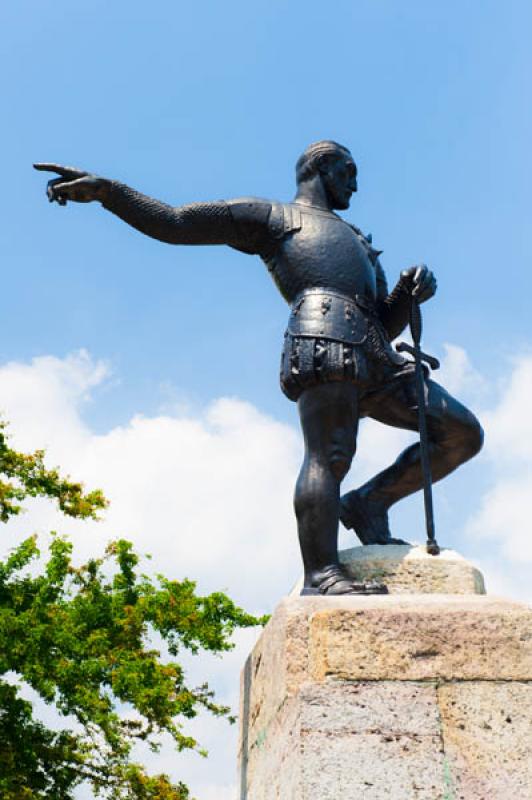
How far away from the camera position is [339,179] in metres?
4.77

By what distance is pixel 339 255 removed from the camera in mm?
4387

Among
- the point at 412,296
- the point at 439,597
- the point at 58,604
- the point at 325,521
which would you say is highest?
the point at 58,604

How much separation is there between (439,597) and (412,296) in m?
1.54

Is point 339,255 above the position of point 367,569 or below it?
above

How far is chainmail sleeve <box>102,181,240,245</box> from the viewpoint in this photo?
4.43 m

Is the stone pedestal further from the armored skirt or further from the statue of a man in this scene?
the armored skirt

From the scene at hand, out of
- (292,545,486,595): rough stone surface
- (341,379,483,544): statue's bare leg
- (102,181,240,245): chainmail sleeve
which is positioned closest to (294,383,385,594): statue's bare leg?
(292,545,486,595): rough stone surface

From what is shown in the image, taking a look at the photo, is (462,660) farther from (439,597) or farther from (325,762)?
(325,762)

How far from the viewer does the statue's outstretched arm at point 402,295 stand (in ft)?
14.6

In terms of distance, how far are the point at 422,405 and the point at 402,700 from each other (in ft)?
4.85

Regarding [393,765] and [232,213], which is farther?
[232,213]

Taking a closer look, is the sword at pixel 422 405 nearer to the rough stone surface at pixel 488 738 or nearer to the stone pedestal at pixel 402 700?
the stone pedestal at pixel 402 700

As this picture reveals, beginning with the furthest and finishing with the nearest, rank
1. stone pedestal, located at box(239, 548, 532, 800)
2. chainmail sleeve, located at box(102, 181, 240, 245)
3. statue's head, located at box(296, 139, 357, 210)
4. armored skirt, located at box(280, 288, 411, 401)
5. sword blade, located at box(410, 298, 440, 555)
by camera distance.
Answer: statue's head, located at box(296, 139, 357, 210), chainmail sleeve, located at box(102, 181, 240, 245), armored skirt, located at box(280, 288, 411, 401), sword blade, located at box(410, 298, 440, 555), stone pedestal, located at box(239, 548, 532, 800)

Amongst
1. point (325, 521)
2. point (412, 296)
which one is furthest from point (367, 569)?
point (412, 296)
